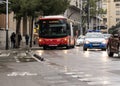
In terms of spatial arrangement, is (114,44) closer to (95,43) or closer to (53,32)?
(95,43)

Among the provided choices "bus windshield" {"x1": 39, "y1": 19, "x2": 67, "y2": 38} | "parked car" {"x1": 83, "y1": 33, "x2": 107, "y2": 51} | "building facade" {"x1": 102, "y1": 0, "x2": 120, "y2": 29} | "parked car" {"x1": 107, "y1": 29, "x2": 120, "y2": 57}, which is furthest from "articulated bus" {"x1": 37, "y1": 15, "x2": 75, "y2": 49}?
"building facade" {"x1": 102, "y1": 0, "x2": 120, "y2": 29}

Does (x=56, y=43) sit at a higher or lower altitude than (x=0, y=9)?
lower

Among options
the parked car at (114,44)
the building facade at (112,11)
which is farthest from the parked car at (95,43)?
the building facade at (112,11)

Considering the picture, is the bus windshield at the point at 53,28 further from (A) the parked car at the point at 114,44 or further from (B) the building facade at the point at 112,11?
(B) the building facade at the point at 112,11

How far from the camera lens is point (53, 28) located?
46.0m

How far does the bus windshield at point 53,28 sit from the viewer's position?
4581 centimetres

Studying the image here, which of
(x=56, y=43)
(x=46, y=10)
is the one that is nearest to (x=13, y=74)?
(x=56, y=43)

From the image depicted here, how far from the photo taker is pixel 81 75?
1639 centimetres

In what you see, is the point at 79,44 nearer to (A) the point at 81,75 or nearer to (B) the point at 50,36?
(B) the point at 50,36

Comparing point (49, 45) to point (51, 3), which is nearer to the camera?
point (49, 45)

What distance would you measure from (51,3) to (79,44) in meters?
13.4

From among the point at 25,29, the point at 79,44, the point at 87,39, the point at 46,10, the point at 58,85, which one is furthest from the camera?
the point at 25,29

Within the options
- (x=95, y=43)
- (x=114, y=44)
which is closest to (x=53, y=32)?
(x=95, y=43)

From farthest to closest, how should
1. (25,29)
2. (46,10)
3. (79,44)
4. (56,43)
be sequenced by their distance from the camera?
1. (25,29)
2. (79,44)
3. (46,10)
4. (56,43)
